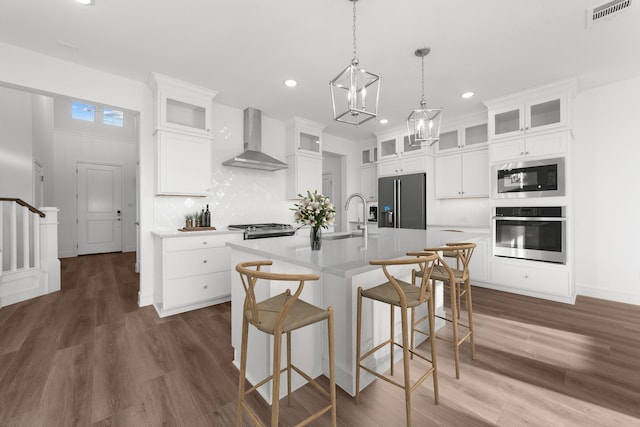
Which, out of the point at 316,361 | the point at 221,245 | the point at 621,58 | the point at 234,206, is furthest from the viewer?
the point at 234,206

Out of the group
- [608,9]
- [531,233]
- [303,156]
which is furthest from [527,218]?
[303,156]

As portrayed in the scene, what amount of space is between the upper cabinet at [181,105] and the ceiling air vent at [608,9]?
378 centimetres

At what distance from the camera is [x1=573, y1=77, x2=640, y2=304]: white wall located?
3314mm

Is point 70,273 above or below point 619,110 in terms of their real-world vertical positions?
below

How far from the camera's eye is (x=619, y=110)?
3.39 meters

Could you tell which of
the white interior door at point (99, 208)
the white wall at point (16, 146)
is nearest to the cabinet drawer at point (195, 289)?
the white wall at point (16, 146)

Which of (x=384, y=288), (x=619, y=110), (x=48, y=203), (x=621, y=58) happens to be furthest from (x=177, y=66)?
(x=48, y=203)

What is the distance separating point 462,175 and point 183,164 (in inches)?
165

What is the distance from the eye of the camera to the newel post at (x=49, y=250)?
12.1 feet

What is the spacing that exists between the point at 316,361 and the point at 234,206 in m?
2.86

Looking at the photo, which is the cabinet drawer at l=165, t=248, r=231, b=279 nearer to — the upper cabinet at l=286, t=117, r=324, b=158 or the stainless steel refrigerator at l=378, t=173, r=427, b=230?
the upper cabinet at l=286, t=117, r=324, b=158

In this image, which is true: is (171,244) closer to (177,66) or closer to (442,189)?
(177,66)

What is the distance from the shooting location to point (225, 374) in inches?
75.2

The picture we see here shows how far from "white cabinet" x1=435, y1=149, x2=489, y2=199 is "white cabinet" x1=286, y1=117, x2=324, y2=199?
2131 mm
